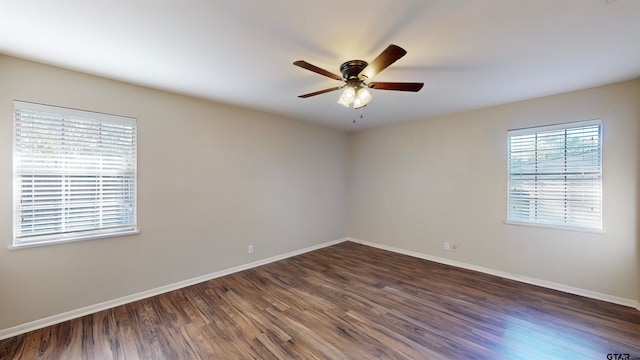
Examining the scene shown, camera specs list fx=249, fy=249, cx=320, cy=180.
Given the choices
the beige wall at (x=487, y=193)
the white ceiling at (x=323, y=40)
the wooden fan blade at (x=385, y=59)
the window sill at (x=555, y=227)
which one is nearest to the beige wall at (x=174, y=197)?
the white ceiling at (x=323, y=40)

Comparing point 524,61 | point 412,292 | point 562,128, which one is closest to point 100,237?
point 412,292

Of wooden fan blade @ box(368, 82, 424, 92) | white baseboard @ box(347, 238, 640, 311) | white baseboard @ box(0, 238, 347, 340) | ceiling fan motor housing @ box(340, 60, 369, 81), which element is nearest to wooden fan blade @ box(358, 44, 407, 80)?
ceiling fan motor housing @ box(340, 60, 369, 81)

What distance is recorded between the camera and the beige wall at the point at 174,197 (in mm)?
2311

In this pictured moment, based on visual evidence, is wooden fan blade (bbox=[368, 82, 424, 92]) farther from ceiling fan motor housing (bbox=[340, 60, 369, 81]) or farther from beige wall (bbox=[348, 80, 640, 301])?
beige wall (bbox=[348, 80, 640, 301])

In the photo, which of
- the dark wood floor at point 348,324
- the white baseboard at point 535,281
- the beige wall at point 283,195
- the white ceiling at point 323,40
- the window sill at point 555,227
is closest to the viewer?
the white ceiling at point 323,40

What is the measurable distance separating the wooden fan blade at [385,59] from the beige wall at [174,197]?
2370 mm

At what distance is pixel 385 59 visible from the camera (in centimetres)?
177

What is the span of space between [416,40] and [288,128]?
286 cm

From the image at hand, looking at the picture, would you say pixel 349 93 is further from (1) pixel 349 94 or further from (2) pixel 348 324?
(2) pixel 348 324

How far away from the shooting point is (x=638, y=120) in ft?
8.99

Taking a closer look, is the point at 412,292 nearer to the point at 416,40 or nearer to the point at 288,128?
the point at 416,40

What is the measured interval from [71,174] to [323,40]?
2830 mm

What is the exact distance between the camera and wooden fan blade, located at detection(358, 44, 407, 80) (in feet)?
5.26

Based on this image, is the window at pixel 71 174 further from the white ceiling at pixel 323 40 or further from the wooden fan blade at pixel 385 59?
the wooden fan blade at pixel 385 59
